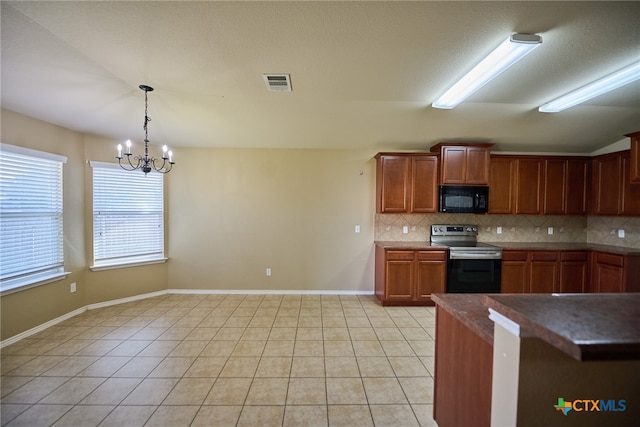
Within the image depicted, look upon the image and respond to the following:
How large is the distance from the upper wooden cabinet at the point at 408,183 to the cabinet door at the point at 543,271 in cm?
162

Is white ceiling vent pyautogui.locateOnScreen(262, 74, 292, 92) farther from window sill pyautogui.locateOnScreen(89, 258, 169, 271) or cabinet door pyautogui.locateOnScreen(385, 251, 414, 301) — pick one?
window sill pyautogui.locateOnScreen(89, 258, 169, 271)

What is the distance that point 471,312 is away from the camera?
1.42 metres

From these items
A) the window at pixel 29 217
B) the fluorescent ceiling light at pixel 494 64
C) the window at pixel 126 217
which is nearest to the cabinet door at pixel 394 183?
the fluorescent ceiling light at pixel 494 64

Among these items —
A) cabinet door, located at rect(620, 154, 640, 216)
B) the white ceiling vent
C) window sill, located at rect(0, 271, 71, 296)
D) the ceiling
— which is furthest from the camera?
cabinet door, located at rect(620, 154, 640, 216)

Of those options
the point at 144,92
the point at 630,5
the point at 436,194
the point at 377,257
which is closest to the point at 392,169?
the point at 436,194

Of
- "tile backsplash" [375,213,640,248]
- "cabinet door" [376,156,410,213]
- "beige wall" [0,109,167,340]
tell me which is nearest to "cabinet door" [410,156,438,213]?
"cabinet door" [376,156,410,213]

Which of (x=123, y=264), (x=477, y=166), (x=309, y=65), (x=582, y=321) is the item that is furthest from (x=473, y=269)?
(x=123, y=264)

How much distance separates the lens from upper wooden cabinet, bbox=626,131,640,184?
328cm

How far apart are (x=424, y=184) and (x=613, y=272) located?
2739 millimetres

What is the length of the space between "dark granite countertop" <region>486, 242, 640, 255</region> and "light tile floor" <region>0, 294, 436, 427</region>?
174cm

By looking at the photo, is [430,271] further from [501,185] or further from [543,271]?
[501,185]

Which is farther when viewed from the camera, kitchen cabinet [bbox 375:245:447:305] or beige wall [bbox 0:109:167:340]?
kitchen cabinet [bbox 375:245:447:305]

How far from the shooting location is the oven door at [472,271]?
3879mm

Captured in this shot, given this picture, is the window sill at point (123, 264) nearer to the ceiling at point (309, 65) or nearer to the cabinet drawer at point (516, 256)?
the ceiling at point (309, 65)
